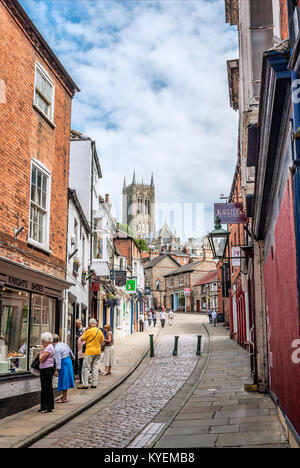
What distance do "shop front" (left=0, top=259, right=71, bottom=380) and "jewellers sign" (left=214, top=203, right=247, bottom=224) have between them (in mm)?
4422

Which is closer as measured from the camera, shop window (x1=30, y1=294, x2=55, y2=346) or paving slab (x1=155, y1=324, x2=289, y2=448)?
paving slab (x1=155, y1=324, x2=289, y2=448)

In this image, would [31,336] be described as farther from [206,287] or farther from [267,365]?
[206,287]

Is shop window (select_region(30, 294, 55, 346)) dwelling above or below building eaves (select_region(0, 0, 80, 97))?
below

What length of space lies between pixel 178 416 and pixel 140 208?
14566cm

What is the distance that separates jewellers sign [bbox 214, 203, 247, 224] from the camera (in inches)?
472

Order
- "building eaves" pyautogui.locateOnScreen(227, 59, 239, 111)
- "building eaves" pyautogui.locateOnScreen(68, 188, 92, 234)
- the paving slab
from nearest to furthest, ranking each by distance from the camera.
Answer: the paving slab, "building eaves" pyautogui.locateOnScreen(68, 188, 92, 234), "building eaves" pyautogui.locateOnScreen(227, 59, 239, 111)

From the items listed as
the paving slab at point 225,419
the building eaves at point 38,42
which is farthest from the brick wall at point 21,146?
the paving slab at point 225,419

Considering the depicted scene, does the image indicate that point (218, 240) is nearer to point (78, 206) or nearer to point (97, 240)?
point (78, 206)

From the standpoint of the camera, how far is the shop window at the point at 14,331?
388 inches

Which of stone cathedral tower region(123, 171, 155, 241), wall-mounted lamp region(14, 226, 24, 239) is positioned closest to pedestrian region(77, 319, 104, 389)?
wall-mounted lamp region(14, 226, 24, 239)

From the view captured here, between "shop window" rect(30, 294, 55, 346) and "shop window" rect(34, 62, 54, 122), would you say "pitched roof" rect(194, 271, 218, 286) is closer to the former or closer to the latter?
"shop window" rect(30, 294, 55, 346)

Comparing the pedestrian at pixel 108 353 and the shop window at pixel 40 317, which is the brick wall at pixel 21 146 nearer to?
the shop window at pixel 40 317

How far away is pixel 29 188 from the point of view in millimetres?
11352
